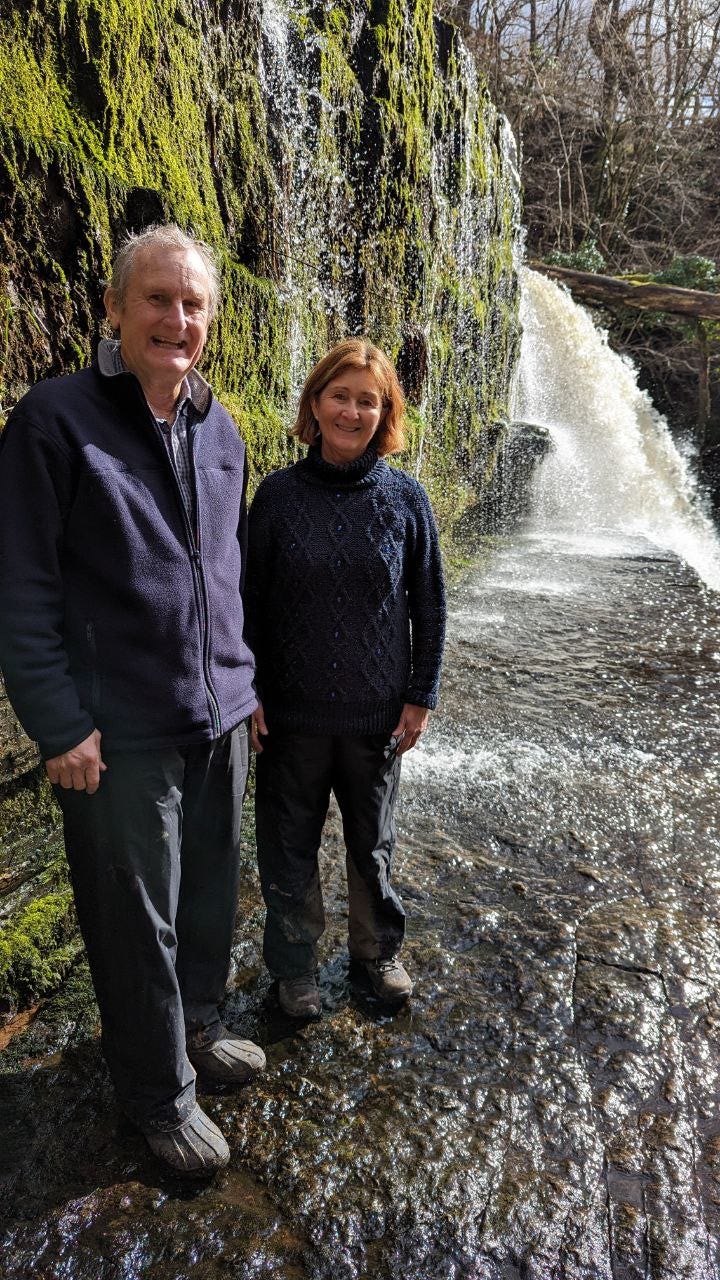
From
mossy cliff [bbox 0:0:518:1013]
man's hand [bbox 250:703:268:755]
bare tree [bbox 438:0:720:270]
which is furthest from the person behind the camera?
bare tree [bbox 438:0:720:270]

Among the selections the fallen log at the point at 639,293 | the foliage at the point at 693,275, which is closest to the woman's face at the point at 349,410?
the fallen log at the point at 639,293

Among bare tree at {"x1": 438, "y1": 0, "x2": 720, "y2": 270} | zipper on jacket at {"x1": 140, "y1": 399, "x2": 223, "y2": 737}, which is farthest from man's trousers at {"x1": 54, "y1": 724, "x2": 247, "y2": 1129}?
bare tree at {"x1": 438, "y1": 0, "x2": 720, "y2": 270}

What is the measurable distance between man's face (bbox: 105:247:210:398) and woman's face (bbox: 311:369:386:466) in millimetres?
430

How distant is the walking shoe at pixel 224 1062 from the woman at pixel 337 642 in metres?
0.22

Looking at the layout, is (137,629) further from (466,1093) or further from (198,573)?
(466,1093)

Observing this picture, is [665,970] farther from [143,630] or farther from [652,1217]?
[143,630]

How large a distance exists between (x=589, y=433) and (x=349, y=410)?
35.8ft

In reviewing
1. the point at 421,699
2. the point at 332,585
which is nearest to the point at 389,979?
the point at 421,699

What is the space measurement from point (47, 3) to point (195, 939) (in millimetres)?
2844

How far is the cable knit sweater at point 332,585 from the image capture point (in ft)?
6.89

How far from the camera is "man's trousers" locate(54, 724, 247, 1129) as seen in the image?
5.61 ft

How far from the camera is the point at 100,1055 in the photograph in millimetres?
2156

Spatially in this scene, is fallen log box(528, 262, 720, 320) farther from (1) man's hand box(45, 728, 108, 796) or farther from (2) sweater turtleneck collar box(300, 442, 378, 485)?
(1) man's hand box(45, 728, 108, 796)

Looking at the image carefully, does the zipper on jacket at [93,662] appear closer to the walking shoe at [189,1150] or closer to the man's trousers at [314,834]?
the man's trousers at [314,834]
